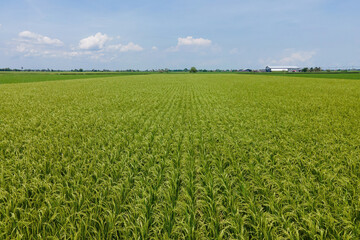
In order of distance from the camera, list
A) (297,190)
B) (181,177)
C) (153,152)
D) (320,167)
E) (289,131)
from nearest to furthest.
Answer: (297,190), (181,177), (320,167), (153,152), (289,131)

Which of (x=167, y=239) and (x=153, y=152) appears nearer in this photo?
(x=167, y=239)

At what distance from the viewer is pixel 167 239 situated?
11.5ft

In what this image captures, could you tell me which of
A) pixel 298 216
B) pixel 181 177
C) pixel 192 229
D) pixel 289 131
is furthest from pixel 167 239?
pixel 289 131

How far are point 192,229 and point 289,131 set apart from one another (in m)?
9.39

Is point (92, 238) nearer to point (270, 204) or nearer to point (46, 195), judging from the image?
point (46, 195)

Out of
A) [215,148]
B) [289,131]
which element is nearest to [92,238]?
[215,148]

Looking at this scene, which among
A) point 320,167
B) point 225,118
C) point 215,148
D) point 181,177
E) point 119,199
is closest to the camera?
point 119,199

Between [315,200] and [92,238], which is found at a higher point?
[315,200]

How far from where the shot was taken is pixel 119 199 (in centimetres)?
464

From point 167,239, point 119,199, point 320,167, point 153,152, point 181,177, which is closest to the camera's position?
point 167,239

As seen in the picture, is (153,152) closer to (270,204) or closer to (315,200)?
(270,204)

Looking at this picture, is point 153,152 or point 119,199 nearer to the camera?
point 119,199

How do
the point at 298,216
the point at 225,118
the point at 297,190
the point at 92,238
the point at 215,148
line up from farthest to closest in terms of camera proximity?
the point at 225,118 → the point at 215,148 → the point at 297,190 → the point at 298,216 → the point at 92,238

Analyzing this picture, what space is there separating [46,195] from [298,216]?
610 cm
